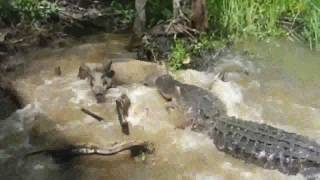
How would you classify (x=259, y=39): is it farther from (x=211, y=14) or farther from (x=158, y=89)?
(x=158, y=89)

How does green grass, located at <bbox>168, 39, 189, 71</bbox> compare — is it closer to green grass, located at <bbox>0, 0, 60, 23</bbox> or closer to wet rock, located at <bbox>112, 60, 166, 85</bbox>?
wet rock, located at <bbox>112, 60, 166, 85</bbox>

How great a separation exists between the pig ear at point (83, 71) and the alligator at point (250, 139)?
3.69ft

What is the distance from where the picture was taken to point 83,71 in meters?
7.40

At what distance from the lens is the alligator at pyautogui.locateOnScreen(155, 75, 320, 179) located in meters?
5.77

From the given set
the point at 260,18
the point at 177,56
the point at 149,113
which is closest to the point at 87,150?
the point at 149,113

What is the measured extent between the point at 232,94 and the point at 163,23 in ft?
6.00

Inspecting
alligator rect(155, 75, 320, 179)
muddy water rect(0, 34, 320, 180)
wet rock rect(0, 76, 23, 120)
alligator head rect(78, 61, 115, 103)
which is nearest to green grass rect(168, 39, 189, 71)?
muddy water rect(0, 34, 320, 180)

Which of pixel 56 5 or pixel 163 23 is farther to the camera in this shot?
pixel 56 5

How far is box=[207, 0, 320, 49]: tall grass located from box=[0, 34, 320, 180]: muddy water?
0.28 meters

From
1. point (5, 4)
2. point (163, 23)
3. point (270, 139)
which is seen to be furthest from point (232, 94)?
point (5, 4)

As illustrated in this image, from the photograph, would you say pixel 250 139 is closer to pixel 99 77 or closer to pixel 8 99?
pixel 99 77

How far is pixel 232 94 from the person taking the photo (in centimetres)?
713

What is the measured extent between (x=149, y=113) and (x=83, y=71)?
109 cm

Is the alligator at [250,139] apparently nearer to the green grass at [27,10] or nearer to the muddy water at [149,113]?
the muddy water at [149,113]
